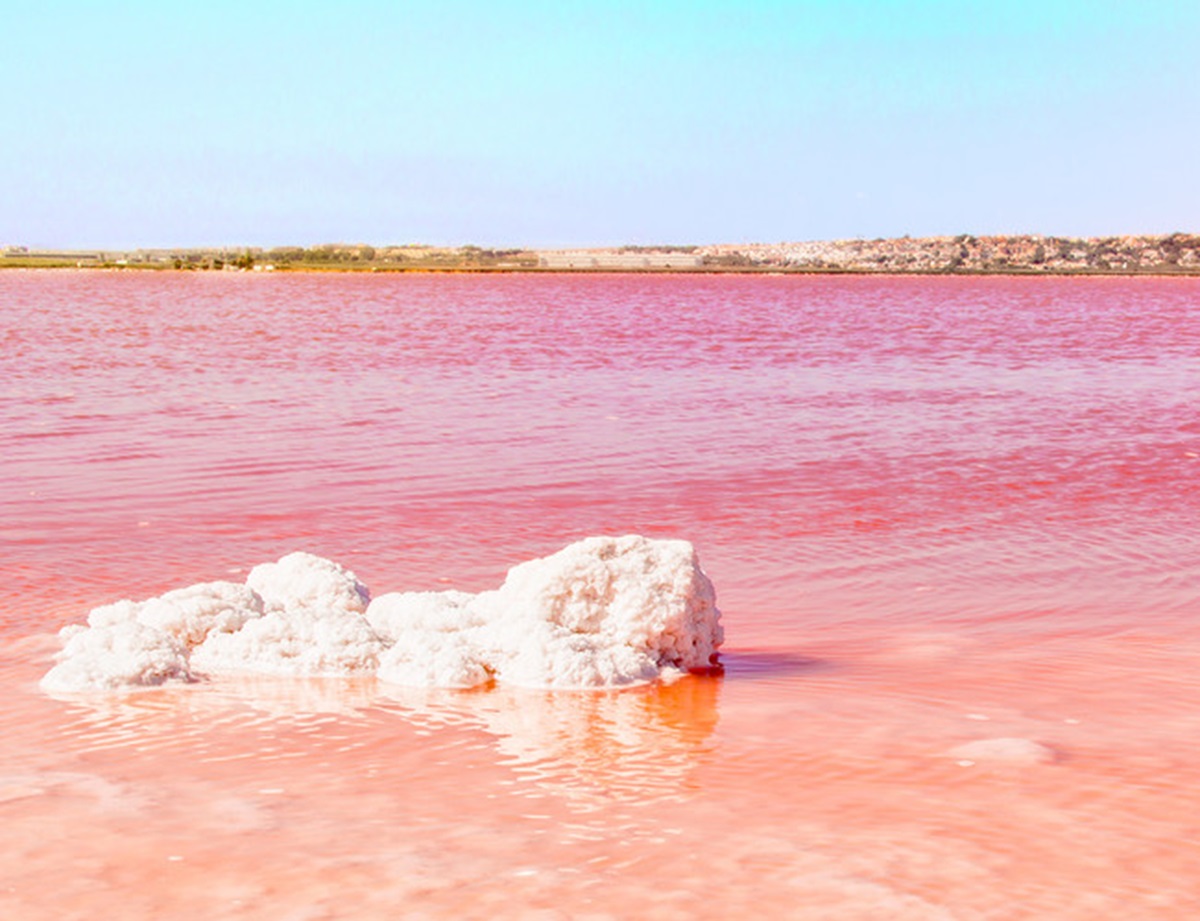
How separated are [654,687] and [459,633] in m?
0.73

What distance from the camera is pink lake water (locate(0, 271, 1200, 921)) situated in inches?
139

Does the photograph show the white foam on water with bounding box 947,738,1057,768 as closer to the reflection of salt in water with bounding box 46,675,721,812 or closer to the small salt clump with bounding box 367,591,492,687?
the reflection of salt in water with bounding box 46,675,721,812

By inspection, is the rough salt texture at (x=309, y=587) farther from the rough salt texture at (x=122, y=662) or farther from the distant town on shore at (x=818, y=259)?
the distant town on shore at (x=818, y=259)

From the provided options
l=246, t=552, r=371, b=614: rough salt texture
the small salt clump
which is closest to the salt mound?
l=246, t=552, r=371, b=614: rough salt texture

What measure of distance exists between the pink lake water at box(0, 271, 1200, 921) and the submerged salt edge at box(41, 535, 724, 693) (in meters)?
0.15

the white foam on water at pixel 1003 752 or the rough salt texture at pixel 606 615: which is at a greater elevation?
the rough salt texture at pixel 606 615

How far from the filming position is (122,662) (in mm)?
5156

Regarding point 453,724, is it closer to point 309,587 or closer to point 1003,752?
point 309,587

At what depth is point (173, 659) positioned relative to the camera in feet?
17.1

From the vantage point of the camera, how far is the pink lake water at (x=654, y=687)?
3.52 metres

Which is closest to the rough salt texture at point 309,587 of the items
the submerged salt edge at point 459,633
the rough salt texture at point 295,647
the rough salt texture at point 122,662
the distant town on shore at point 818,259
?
the submerged salt edge at point 459,633

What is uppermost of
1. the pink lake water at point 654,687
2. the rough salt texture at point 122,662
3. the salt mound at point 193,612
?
the salt mound at point 193,612

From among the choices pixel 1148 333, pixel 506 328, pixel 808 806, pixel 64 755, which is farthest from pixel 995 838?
pixel 1148 333

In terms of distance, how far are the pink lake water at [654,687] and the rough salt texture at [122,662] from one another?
120mm
